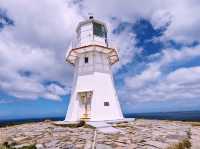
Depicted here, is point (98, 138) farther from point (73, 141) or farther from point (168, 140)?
point (168, 140)

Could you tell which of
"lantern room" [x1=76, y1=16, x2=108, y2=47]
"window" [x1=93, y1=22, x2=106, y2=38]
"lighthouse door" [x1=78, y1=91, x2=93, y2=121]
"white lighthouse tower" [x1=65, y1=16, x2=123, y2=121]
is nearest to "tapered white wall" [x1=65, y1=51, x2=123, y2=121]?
"white lighthouse tower" [x1=65, y1=16, x2=123, y2=121]

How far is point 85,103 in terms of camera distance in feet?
52.1

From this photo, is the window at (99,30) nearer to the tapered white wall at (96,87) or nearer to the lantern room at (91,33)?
the lantern room at (91,33)

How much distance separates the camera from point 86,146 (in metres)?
7.83

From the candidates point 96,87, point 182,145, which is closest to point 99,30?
point 96,87

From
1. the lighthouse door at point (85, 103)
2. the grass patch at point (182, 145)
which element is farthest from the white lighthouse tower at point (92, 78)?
the grass patch at point (182, 145)

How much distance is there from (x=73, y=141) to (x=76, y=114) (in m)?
7.24

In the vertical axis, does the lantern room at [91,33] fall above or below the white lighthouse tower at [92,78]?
above

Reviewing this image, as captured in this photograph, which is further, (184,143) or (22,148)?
(184,143)

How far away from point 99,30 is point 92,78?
4408 millimetres

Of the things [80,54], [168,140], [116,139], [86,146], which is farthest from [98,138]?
[80,54]

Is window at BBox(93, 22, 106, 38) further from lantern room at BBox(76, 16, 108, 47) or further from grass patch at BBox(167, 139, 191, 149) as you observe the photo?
grass patch at BBox(167, 139, 191, 149)

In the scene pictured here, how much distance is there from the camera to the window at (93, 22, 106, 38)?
678 inches

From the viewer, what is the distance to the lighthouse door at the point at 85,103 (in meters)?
15.6
